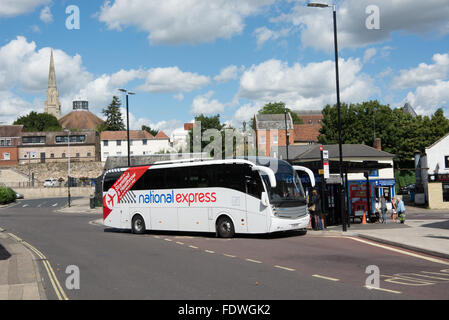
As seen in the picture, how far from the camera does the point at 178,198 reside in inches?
896

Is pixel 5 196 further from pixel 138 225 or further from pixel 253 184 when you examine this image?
pixel 253 184

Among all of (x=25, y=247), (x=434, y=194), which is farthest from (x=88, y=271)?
(x=434, y=194)

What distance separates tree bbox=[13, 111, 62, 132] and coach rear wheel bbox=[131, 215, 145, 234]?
4307 inches

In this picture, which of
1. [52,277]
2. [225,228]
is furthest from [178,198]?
[52,277]

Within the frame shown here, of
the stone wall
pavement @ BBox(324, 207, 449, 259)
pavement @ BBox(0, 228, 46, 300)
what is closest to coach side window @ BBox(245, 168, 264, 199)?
pavement @ BBox(324, 207, 449, 259)

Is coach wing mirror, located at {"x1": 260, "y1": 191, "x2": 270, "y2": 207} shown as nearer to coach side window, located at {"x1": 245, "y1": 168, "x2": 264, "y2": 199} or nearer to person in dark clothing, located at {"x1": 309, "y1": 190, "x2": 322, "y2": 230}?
coach side window, located at {"x1": 245, "y1": 168, "x2": 264, "y2": 199}

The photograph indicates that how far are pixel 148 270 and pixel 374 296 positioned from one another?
608 centimetres

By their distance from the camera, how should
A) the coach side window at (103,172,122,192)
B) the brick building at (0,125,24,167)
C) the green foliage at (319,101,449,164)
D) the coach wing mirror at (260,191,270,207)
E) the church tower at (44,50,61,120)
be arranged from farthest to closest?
the church tower at (44,50,61,120) < the brick building at (0,125,24,167) < the green foliage at (319,101,449,164) < the coach side window at (103,172,122,192) < the coach wing mirror at (260,191,270,207)

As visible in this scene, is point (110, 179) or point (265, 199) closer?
point (265, 199)

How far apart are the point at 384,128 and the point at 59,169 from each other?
65.1 meters

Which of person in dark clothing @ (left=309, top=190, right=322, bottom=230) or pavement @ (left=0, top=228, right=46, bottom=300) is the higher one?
person in dark clothing @ (left=309, top=190, right=322, bottom=230)

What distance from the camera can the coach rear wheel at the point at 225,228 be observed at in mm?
20656

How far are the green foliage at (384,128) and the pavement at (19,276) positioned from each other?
58.0 metres

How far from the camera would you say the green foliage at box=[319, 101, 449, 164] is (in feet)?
230
